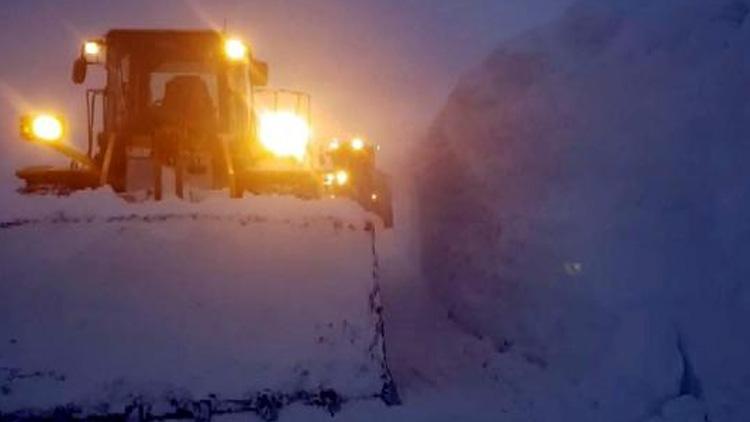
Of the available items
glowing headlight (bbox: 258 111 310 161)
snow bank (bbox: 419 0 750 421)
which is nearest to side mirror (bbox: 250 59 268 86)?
glowing headlight (bbox: 258 111 310 161)

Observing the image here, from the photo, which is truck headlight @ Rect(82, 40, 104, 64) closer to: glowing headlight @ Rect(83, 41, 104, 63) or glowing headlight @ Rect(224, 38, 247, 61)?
glowing headlight @ Rect(83, 41, 104, 63)

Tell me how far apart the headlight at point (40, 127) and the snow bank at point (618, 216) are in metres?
5.11

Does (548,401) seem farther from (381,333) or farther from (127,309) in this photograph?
(127,309)

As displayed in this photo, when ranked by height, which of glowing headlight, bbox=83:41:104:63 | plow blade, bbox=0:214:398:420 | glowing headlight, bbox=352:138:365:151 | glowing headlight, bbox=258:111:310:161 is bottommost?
plow blade, bbox=0:214:398:420

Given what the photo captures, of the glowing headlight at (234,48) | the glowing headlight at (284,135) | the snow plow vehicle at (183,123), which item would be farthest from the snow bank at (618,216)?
the glowing headlight at (234,48)

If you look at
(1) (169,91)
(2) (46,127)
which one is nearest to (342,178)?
(1) (169,91)

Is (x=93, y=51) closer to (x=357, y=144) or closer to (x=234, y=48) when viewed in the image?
(x=234, y=48)

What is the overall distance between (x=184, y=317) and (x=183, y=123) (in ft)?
11.4

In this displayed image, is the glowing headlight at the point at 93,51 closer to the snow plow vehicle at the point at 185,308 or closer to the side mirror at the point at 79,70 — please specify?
the side mirror at the point at 79,70

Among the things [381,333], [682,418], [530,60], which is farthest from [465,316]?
[682,418]

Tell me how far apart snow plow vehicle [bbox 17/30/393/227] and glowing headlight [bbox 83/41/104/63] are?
11mm

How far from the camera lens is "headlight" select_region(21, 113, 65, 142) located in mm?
8969

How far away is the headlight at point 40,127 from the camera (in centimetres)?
897

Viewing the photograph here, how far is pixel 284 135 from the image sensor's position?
31.2 ft
